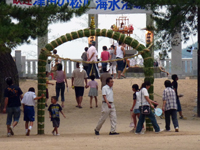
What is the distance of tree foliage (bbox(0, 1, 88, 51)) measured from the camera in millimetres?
10531

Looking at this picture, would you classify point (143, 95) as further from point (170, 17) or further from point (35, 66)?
point (35, 66)

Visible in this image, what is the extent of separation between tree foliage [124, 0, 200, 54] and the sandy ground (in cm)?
315

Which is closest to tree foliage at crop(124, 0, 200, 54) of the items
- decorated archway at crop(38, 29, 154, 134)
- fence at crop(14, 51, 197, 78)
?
decorated archway at crop(38, 29, 154, 134)

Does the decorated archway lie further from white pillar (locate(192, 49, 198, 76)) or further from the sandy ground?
white pillar (locate(192, 49, 198, 76))

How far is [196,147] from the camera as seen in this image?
1001cm

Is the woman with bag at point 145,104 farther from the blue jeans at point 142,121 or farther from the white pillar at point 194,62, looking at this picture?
the white pillar at point 194,62

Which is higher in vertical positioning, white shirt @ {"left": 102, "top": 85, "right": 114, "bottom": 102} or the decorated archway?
the decorated archway

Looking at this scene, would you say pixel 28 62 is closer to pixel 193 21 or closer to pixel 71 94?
pixel 71 94

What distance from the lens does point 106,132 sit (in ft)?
44.6

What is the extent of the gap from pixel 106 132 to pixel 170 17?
5.16m

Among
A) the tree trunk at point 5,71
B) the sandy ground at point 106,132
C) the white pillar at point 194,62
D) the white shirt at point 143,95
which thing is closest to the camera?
the sandy ground at point 106,132

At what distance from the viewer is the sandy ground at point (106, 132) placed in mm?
10375

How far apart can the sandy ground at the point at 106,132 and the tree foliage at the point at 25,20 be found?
243cm

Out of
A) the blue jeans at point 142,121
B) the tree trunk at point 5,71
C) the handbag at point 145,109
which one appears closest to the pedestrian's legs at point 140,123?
the blue jeans at point 142,121
